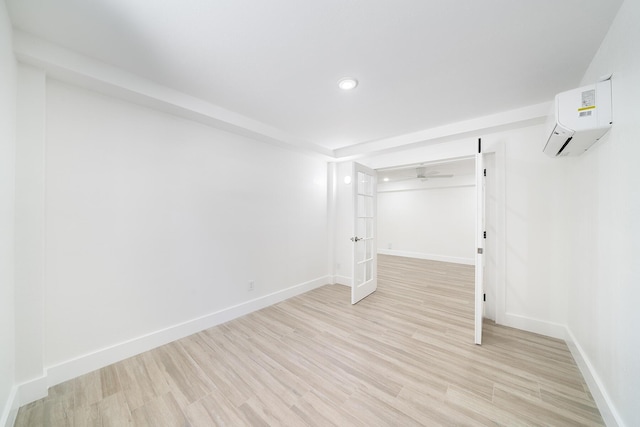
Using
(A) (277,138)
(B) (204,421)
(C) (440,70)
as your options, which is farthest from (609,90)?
(B) (204,421)

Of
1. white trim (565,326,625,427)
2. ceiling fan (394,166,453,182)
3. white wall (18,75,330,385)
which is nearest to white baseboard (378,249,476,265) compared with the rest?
ceiling fan (394,166,453,182)

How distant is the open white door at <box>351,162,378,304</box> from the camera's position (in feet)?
11.0

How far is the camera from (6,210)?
1367mm

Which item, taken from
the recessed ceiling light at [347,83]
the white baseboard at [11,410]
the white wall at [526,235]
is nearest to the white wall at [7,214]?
the white baseboard at [11,410]

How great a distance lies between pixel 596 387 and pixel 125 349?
3.80m

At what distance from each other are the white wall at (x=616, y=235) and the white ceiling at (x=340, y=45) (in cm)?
26

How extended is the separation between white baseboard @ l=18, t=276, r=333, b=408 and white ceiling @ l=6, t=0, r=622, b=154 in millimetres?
2451

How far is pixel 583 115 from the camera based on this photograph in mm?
1508

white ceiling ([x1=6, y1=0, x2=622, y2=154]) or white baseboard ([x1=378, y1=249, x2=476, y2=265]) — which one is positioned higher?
white ceiling ([x1=6, y1=0, x2=622, y2=154])

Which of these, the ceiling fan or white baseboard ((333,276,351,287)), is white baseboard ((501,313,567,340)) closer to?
white baseboard ((333,276,351,287))

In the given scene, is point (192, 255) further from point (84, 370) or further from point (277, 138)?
point (277, 138)

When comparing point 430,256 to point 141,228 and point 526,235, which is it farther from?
point 141,228

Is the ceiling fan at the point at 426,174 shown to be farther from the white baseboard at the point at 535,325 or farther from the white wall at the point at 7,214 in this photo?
the white wall at the point at 7,214

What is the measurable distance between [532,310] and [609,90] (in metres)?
2.32
